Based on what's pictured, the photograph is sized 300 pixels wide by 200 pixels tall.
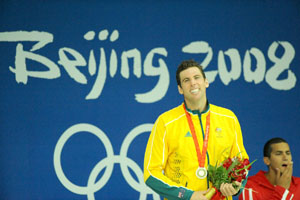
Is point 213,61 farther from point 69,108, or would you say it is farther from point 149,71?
point 69,108

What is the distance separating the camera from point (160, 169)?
2.62 metres

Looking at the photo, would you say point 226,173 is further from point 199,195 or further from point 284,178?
point 284,178

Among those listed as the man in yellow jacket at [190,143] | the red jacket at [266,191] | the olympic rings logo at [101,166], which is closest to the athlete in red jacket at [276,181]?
the red jacket at [266,191]

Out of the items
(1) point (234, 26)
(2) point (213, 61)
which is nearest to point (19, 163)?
(2) point (213, 61)

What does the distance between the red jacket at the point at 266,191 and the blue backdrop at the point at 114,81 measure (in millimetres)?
997

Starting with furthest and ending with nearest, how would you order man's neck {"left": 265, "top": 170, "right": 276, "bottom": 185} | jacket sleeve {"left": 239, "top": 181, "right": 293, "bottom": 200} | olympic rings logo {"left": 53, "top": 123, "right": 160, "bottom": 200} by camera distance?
olympic rings logo {"left": 53, "top": 123, "right": 160, "bottom": 200} → man's neck {"left": 265, "top": 170, "right": 276, "bottom": 185} → jacket sleeve {"left": 239, "top": 181, "right": 293, "bottom": 200}

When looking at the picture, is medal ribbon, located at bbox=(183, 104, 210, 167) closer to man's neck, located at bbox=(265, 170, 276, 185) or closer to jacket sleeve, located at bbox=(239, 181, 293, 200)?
jacket sleeve, located at bbox=(239, 181, 293, 200)

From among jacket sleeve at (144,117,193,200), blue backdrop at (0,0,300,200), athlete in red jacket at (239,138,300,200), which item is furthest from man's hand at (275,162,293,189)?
jacket sleeve at (144,117,193,200)

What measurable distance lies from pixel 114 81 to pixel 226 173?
2249 millimetres

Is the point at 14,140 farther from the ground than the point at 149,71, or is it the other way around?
the point at 149,71

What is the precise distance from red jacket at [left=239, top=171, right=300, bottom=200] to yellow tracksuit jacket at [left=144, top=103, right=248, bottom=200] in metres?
0.80

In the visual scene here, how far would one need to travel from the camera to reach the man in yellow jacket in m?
2.60

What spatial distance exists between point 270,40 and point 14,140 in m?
3.03

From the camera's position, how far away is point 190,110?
9.02 ft
